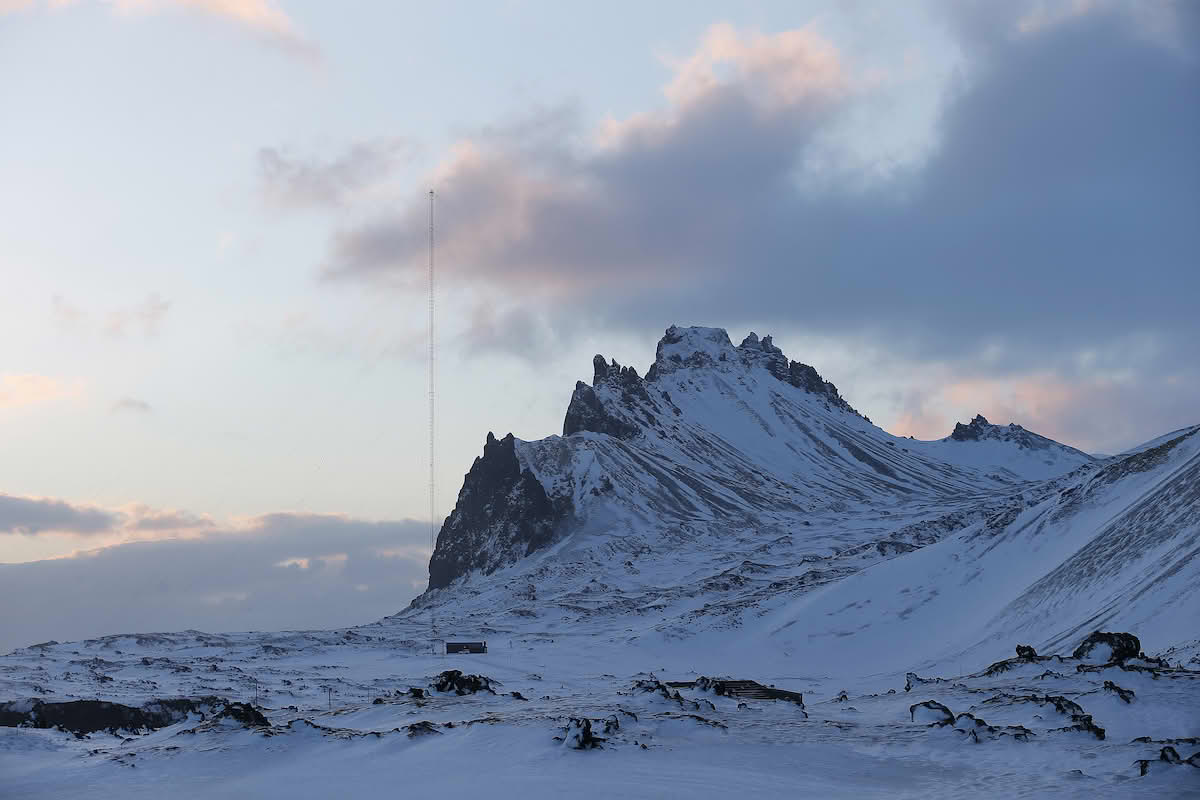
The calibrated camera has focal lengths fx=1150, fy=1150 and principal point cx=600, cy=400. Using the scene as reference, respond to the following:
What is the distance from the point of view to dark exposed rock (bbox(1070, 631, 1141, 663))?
40188mm

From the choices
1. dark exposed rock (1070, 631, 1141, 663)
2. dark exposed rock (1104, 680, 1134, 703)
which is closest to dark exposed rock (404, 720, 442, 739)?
dark exposed rock (1104, 680, 1134, 703)

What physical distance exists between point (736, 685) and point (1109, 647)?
14.7 m

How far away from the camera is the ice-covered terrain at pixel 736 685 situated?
2567cm

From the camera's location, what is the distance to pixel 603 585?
171750mm

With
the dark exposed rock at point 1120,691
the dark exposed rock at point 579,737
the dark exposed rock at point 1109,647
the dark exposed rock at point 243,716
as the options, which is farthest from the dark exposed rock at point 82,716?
the dark exposed rock at point 1109,647

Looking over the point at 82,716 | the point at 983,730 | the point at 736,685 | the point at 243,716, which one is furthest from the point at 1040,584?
the point at 243,716

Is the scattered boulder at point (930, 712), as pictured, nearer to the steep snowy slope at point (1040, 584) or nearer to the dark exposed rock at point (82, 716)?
the dark exposed rock at point (82, 716)

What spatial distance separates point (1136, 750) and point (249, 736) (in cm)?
2154

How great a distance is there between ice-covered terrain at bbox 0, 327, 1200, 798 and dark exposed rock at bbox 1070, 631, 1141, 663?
5.1 inches

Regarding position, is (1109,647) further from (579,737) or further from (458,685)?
(458,685)

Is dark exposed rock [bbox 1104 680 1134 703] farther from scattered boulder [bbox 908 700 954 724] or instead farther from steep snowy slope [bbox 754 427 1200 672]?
steep snowy slope [bbox 754 427 1200 672]

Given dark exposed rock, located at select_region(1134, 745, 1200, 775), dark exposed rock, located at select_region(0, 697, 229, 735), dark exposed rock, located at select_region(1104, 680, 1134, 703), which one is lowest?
dark exposed rock, located at select_region(0, 697, 229, 735)

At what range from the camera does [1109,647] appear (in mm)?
→ 40469

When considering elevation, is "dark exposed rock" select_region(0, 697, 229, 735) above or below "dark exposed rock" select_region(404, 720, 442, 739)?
below
